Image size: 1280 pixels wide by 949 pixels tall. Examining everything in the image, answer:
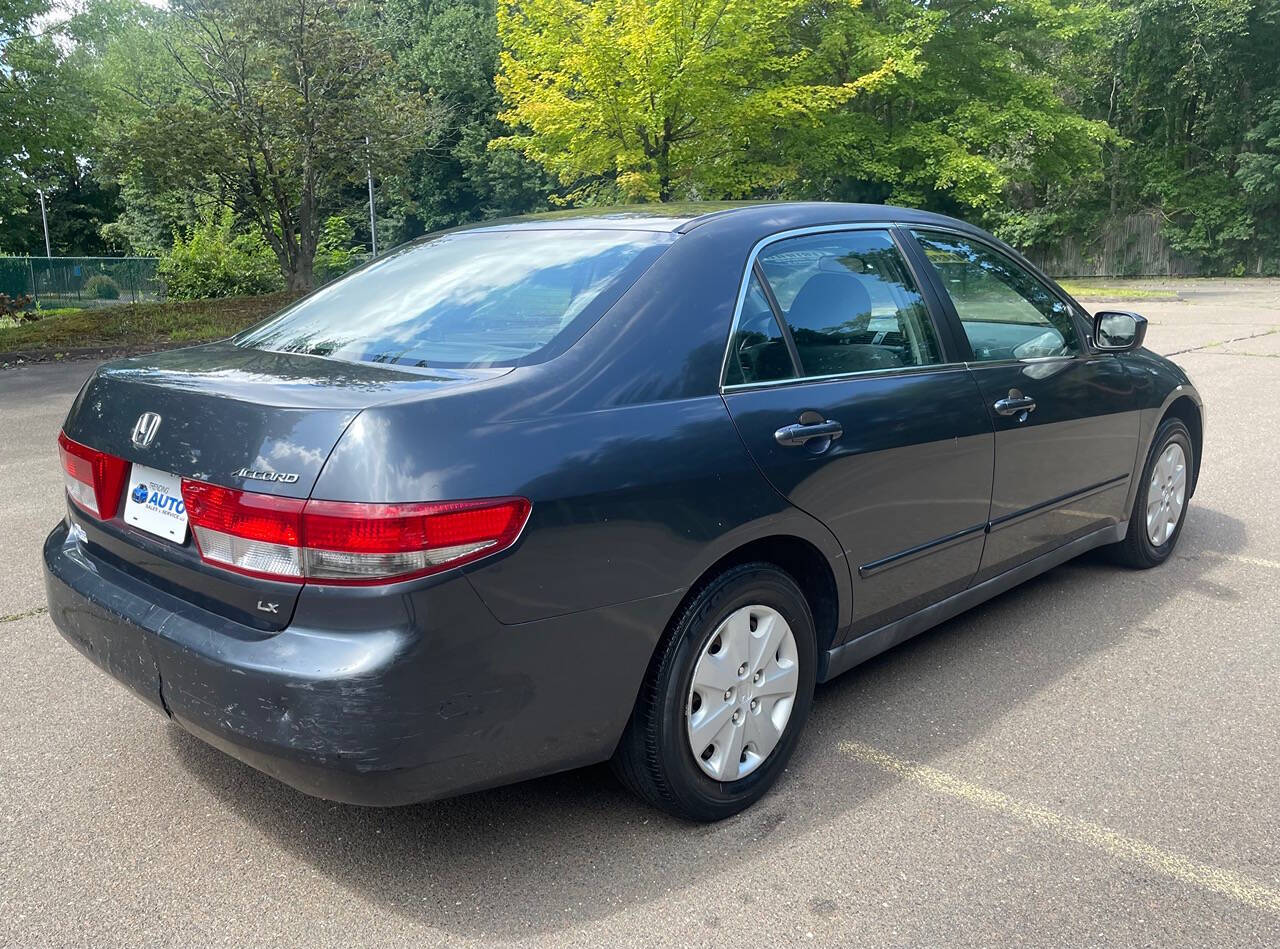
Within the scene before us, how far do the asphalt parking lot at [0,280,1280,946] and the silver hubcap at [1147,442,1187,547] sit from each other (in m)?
0.86

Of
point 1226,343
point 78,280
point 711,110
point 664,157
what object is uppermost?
point 711,110

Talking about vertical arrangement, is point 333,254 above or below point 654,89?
below

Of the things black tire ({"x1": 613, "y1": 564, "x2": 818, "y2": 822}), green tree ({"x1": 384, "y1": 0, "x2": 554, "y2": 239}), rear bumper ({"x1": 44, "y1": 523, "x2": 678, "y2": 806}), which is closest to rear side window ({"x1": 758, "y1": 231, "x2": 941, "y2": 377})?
black tire ({"x1": 613, "y1": 564, "x2": 818, "y2": 822})

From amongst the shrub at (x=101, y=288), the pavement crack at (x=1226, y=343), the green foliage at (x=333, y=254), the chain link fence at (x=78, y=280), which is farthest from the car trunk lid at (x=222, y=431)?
the green foliage at (x=333, y=254)

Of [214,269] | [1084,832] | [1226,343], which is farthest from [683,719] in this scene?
[214,269]

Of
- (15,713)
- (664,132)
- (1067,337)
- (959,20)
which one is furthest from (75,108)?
(959,20)

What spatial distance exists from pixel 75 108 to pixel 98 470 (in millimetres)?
15338

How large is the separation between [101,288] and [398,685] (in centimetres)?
3175

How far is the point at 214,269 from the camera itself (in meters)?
28.5

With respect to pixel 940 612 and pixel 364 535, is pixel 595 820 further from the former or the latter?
pixel 940 612

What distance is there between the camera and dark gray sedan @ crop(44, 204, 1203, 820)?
2.19 m

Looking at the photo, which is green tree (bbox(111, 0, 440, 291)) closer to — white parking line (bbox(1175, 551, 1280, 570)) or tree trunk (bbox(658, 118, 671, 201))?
→ tree trunk (bbox(658, 118, 671, 201))

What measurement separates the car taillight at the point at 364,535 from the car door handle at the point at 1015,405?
205 cm

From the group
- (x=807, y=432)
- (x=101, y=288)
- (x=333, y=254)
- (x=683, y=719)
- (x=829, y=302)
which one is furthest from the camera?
(x=333, y=254)
